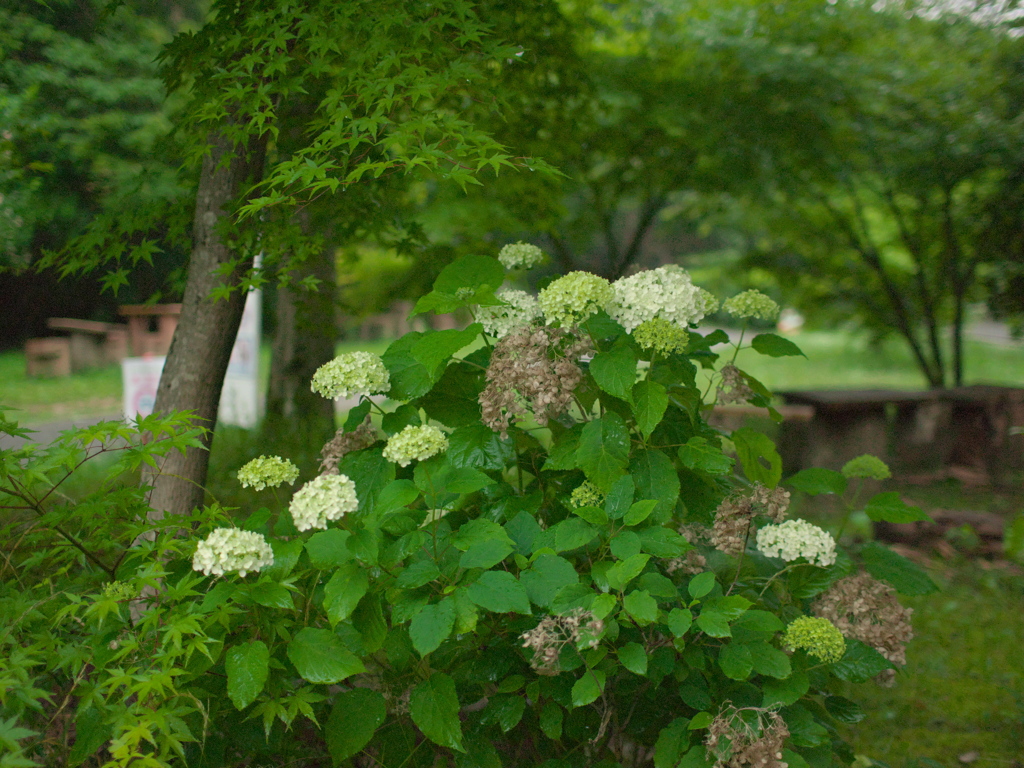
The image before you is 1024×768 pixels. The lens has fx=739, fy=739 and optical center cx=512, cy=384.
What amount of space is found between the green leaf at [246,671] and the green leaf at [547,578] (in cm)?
50

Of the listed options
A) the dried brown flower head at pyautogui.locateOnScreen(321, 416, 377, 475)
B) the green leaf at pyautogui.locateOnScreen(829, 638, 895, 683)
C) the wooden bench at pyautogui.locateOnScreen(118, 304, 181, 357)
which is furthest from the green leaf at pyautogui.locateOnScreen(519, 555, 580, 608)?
the wooden bench at pyautogui.locateOnScreen(118, 304, 181, 357)

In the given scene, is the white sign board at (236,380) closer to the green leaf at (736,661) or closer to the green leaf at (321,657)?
the green leaf at (321,657)

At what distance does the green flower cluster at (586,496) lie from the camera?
1580 millimetres

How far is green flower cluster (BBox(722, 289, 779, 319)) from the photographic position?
192 centimetres

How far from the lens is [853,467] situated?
209cm

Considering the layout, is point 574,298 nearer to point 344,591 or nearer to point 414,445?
point 414,445

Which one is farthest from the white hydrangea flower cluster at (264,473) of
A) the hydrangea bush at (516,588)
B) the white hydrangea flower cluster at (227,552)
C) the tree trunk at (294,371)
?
the tree trunk at (294,371)

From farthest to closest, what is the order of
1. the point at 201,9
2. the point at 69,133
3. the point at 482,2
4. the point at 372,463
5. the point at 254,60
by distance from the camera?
the point at 201,9
the point at 69,133
the point at 482,2
the point at 254,60
the point at 372,463

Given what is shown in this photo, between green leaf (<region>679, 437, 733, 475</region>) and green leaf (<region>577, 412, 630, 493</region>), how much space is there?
14cm

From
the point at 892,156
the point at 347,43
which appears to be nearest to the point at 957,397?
the point at 892,156

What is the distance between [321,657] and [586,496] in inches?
24.2

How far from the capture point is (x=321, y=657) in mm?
1362

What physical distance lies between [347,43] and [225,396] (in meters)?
4.14

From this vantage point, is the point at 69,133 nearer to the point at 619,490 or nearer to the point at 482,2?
the point at 482,2
